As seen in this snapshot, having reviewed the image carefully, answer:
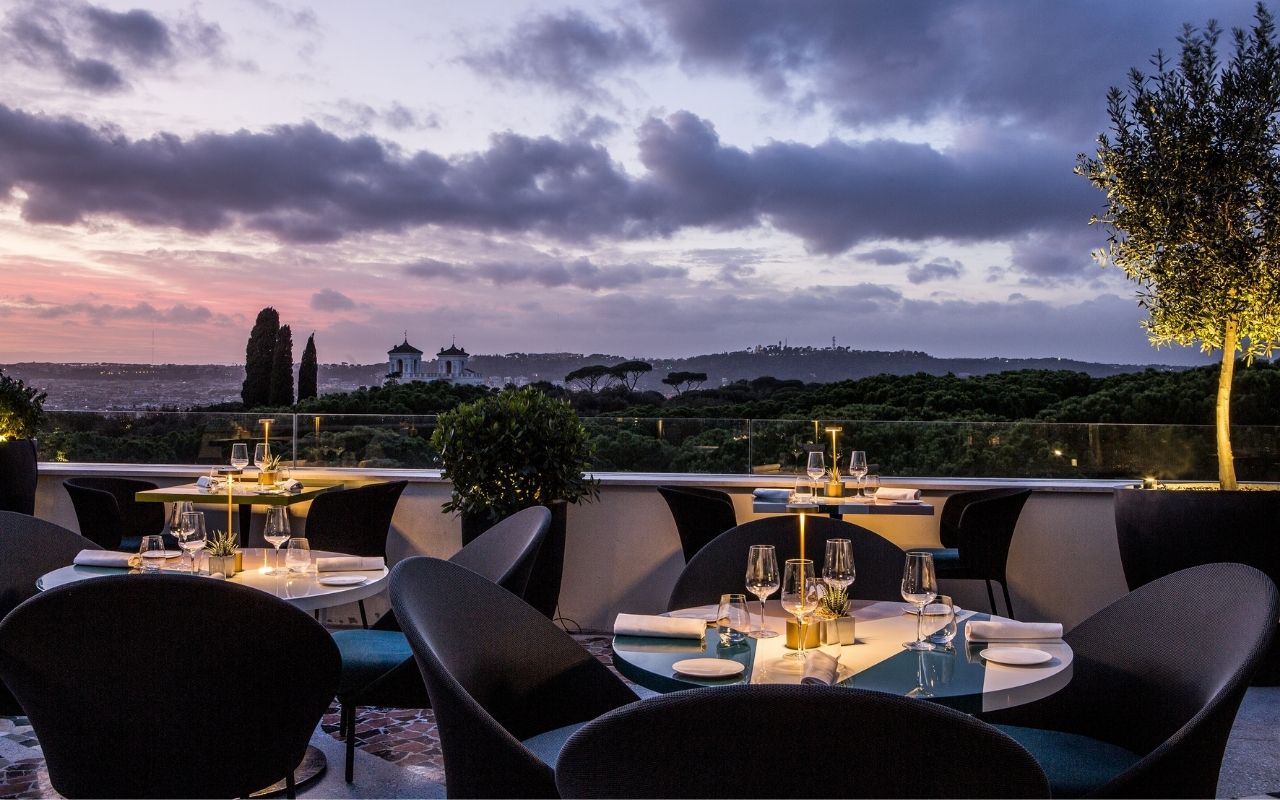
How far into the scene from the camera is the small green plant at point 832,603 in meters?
2.70

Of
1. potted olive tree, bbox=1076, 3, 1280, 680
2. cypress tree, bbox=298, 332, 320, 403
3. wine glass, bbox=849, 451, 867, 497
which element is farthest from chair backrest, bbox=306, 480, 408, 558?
cypress tree, bbox=298, 332, 320, 403

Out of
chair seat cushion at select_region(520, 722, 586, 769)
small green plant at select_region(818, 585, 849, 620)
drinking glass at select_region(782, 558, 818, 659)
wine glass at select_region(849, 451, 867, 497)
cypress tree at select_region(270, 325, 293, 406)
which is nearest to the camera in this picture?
chair seat cushion at select_region(520, 722, 586, 769)

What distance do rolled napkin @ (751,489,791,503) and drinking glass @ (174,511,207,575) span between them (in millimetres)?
3223

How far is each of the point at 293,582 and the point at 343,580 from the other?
0.60ft

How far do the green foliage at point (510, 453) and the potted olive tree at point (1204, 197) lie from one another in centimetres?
290

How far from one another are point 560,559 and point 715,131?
574cm

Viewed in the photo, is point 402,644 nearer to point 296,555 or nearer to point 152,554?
point 296,555

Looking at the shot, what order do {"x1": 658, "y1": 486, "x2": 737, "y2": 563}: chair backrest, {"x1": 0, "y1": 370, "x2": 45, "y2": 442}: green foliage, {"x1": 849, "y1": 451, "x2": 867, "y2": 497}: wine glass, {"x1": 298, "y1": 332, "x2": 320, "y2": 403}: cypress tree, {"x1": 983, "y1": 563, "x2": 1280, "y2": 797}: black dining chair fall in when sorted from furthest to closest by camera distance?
{"x1": 298, "y1": 332, "x2": 320, "y2": 403}: cypress tree → {"x1": 0, "y1": 370, "x2": 45, "y2": 442}: green foliage → {"x1": 849, "y1": 451, "x2": 867, "y2": 497}: wine glass → {"x1": 658, "y1": 486, "x2": 737, "y2": 563}: chair backrest → {"x1": 983, "y1": 563, "x2": 1280, "y2": 797}: black dining chair

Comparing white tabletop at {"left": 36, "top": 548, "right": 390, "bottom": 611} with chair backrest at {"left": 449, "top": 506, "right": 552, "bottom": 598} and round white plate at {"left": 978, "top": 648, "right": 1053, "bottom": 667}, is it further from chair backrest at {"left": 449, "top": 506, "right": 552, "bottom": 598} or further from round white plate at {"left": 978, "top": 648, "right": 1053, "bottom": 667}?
round white plate at {"left": 978, "top": 648, "right": 1053, "bottom": 667}

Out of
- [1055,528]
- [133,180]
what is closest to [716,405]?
[1055,528]

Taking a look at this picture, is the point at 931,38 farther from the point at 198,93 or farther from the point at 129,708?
the point at 129,708

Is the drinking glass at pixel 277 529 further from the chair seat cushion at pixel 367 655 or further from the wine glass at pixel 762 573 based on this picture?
the wine glass at pixel 762 573

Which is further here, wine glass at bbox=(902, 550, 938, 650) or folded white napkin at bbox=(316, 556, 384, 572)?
folded white napkin at bbox=(316, 556, 384, 572)

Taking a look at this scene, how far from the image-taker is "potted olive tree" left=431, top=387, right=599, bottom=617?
5387 mm
